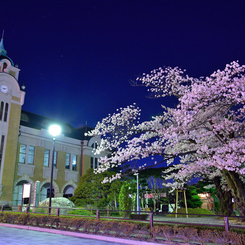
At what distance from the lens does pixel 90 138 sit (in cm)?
4116

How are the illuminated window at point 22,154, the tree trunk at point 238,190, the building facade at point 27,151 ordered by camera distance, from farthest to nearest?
the illuminated window at point 22,154
the building facade at point 27,151
the tree trunk at point 238,190

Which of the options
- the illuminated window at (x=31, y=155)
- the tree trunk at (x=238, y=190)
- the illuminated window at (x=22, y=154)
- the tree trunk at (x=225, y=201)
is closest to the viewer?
the tree trunk at (x=238, y=190)

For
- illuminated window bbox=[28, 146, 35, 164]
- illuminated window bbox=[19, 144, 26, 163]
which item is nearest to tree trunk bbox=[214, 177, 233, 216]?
illuminated window bbox=[28, 146, 35, 164]

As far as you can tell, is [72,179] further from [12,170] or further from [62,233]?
[62,233]

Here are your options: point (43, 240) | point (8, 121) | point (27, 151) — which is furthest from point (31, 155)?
point (43, 240)

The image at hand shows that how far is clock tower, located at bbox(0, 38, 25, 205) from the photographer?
28.7 m

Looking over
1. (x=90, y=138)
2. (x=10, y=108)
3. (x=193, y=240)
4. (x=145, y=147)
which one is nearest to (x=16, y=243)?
(x=193, y=240)

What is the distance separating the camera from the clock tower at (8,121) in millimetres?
28688

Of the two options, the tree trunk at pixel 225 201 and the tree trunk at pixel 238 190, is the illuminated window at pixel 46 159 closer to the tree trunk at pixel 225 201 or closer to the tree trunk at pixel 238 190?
the tree trunk at pixel 225 201

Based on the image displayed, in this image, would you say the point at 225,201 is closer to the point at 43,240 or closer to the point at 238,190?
the point at 238,190

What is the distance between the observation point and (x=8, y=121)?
3062cm

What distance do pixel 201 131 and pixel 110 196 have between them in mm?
20067

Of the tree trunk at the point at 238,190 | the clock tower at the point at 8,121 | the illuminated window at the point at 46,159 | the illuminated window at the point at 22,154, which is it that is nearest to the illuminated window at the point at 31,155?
the illuminated window at the point at 22,154

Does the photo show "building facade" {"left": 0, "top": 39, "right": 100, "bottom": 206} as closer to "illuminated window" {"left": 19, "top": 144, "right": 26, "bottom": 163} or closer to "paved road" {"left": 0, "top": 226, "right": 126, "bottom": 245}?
"illuminated window" {"left": 19, "top": 144, "right": 26, "bottom": 163}
